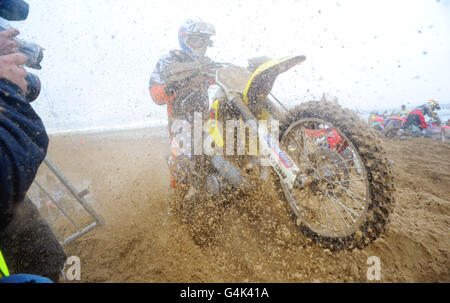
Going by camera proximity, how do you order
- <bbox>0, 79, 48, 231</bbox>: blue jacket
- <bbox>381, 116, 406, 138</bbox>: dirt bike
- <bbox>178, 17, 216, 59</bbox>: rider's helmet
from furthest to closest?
<bbox>381, 116, 406, 138</bbox>: dirt bike → <bbox>178, 17, 216, 59</bbox>: rider's helmet → <bbox>0, 79, 48, 231</bbox>: blue jacket

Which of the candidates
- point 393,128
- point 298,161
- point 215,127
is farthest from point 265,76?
point 393,128

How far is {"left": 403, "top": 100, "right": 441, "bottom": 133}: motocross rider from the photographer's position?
285 inches

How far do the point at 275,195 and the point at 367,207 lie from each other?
34.5 inches

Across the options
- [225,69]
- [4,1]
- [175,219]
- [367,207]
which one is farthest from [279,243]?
[4,1]

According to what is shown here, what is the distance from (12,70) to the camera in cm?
87

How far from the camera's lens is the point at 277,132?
1904 mm

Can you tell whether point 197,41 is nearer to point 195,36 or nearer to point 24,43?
point 195,36

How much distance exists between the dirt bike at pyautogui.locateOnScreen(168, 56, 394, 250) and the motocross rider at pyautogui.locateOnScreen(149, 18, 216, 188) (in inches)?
8.8

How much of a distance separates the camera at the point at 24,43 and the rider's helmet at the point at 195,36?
2.05 m

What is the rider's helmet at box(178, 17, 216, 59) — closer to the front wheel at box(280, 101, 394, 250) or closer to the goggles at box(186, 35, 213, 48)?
the goggles at box(186, 35, 213, 48)

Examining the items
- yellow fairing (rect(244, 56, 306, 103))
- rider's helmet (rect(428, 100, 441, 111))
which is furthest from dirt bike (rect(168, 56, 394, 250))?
rider's helmet (rect(428, 100, 441, 111))

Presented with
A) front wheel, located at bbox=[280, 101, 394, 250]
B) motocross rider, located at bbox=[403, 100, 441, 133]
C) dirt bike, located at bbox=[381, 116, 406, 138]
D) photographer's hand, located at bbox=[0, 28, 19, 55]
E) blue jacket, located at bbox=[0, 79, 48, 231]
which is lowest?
dirt bike, located at bbox=[381, 116, 406, 138]

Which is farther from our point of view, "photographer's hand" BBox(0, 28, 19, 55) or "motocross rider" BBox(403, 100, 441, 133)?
"motocross rider" BBox(403, 100, 441, 133)
